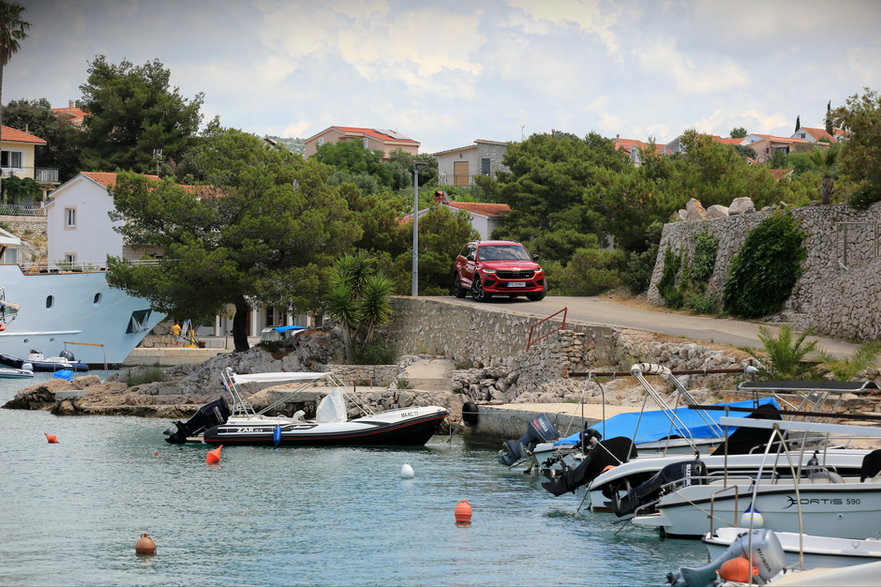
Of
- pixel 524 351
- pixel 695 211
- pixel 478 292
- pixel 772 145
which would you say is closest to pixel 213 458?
pixel 524 351

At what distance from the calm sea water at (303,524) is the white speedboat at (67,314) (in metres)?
30.8

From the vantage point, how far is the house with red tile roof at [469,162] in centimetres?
9350

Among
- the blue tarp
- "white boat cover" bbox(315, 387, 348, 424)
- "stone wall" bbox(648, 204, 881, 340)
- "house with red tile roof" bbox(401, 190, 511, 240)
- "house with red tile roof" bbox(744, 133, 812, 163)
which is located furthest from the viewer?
"house with red tile roof" bbox(744, 133, 812, 163)

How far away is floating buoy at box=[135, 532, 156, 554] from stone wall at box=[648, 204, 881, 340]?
17.9 m

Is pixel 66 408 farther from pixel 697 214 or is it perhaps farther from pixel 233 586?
pixel 233 586

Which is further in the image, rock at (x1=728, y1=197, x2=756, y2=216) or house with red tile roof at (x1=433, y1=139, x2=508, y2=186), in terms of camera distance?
house with red tile roof at (x1=433, y1=139, x2=508, y2=186)

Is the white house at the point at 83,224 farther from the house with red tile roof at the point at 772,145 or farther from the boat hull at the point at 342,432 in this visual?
the house with red tile roof at the point at 772,145

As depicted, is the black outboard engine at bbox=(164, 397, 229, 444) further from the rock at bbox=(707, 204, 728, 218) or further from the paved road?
the rock at bbox=(707, 204, 728, 218)

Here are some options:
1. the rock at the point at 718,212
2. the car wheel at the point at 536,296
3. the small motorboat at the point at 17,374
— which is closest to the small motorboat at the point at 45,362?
the small motorboat at the point at 17,374

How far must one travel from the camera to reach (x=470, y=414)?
30.0m

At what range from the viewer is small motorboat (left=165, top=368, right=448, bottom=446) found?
28.8 m

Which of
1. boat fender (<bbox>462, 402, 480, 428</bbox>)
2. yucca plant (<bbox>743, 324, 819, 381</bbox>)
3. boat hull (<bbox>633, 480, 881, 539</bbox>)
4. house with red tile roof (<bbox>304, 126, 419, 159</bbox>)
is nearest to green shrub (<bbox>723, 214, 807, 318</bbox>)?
yucca plant (<bbox>743, 324, 819, 381</bbox>)

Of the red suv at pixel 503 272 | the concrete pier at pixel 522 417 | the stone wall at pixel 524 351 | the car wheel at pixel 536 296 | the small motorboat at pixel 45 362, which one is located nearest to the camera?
the concrete pier at pixel 522 417

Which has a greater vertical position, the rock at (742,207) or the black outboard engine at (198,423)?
the rock at (742,207)
